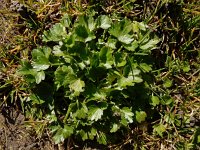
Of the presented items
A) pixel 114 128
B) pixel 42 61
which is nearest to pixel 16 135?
pixel 42 61

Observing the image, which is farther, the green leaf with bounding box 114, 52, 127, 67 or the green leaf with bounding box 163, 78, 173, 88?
the green leaf with bounding box 163, 78, 173, 88

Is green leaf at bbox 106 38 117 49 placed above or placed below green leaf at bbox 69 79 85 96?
Answer: above

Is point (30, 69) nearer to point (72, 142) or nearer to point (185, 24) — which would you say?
point (72, 142)

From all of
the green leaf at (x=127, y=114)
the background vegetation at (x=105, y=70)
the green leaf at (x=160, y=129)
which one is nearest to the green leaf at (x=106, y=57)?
the background vegetation at (x=105, y=70)

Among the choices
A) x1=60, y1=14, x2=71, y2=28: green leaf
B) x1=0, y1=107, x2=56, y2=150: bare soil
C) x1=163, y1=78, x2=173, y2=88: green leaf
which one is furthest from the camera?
x1=0, y1=107, x2=56, y2=150: bare soil

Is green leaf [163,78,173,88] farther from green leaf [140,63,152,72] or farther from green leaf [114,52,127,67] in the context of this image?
green leaf [114,52,127,67]

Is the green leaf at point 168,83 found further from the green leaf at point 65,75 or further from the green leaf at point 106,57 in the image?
the green leaf at point 65,75

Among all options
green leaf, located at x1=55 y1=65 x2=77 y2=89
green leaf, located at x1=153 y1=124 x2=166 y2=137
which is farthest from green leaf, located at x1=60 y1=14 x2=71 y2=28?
green leaf, located at x1=153 y1=124 x2=166 y2=137
